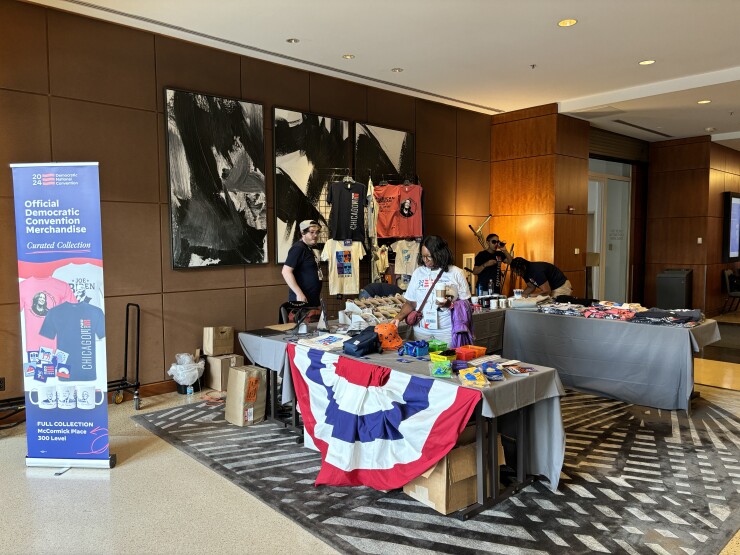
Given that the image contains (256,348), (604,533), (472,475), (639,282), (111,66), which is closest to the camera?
(604,533)

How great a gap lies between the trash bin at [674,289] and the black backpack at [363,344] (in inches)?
322

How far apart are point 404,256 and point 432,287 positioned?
339 centimetres

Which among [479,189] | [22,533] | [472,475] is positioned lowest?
[22,533]

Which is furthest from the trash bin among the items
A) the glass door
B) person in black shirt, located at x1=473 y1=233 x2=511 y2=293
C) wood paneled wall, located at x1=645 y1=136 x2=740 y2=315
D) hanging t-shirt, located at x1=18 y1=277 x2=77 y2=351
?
hanging t-shirt, located at x1=18 y1=277 x2=77 y2=351

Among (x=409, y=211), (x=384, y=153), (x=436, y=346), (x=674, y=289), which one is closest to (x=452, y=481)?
(x=436, y=346)

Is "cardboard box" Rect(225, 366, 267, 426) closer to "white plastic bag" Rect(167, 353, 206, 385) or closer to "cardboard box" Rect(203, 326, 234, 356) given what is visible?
"white plastic bag" Rect(167, 353, 206, 385)

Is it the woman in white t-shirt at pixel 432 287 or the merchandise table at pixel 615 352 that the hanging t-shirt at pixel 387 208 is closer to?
the merchandise table at pixel 615 352

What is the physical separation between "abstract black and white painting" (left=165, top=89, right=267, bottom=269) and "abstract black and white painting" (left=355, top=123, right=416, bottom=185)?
1.46 m

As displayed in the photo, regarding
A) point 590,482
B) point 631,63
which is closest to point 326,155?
point 631,63

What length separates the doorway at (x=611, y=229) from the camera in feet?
34.3

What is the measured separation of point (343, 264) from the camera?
681 centimetres

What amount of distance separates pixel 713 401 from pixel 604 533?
3.15m

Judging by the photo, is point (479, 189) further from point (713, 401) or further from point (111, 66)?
point (111, 66)

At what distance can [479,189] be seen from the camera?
29.2ft
